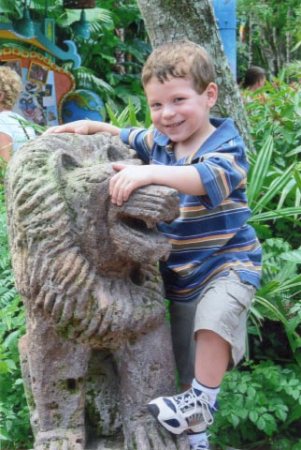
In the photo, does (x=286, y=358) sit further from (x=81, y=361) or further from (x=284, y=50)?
(x=284, y=50)

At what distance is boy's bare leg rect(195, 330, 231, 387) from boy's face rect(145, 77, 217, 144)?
64 cm

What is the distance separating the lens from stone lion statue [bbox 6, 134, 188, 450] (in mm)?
2348

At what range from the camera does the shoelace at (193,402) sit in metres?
2.49

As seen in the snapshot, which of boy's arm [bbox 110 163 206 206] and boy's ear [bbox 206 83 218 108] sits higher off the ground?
boy's ear [bbox 206 83 218 108]

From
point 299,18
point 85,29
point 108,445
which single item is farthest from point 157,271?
point 299,18

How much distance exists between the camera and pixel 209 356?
8.19 feet

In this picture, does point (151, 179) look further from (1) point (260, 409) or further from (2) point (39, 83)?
(2) point (39, 83)

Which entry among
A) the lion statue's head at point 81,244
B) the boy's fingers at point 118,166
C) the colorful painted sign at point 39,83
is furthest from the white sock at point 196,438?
the colorful painted sign at point 39,83

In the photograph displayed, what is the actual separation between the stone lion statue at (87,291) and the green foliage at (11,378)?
53 centimetres

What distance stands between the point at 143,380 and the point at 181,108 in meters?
0.85

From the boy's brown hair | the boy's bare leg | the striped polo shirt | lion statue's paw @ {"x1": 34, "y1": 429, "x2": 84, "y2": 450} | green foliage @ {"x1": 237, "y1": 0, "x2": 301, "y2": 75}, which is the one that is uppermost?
the boy's brown hair

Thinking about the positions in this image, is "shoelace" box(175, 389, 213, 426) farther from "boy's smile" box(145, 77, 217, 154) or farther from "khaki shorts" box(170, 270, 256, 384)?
"boy's smile" box(145, 77, 217, 154)

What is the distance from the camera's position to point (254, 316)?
3762 mm

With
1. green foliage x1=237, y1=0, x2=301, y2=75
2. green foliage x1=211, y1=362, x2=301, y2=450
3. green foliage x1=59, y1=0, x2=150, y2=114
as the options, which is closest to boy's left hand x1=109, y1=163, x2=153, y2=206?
green foliage x1=211, y1=362, x2=301, y2=450
